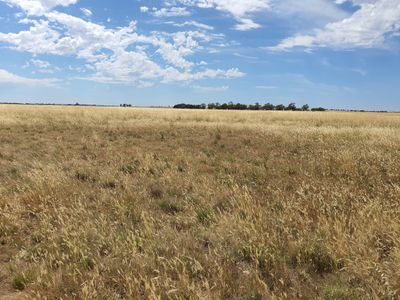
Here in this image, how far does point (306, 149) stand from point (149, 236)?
1040cm

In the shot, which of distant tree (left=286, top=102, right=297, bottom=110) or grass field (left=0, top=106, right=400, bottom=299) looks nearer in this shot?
grass field (left=0, top=106, right=400, bottom=299)

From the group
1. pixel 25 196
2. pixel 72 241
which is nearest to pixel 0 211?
pixel 25 196

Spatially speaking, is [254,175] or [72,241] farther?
[254,175]

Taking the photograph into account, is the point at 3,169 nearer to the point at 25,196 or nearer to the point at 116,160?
the point at 116,160

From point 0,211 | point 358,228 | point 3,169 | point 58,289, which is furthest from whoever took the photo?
point 3,169

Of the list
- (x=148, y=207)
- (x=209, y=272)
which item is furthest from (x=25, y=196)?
(x=209, y=272)

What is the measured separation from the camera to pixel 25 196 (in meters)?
7.26

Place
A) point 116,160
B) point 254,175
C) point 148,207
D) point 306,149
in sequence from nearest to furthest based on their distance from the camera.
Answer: point 148,207
point 254,175
point 116,160
point 306,149

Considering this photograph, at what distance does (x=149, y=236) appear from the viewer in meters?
5.32

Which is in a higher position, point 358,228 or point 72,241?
point 358,228

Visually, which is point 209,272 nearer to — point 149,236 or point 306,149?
point 149,236

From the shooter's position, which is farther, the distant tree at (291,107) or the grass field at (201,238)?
the distant tree at (291,107)

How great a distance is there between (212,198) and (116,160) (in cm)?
605

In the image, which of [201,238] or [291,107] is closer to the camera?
[201,238]
